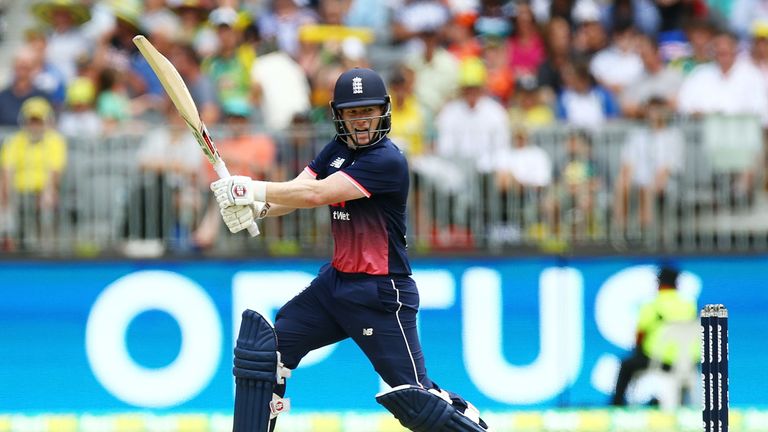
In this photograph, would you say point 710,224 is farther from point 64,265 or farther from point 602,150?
point 64,265

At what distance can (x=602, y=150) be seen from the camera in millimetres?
10961

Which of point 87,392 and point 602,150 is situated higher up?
point 602,150

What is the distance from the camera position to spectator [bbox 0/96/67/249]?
10812 millimetres

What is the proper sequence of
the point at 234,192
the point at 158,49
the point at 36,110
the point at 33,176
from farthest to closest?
the point at 158,49
the point at 36,110
the point at 33,176
the point at 234,192

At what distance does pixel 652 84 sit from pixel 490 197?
2301 mm

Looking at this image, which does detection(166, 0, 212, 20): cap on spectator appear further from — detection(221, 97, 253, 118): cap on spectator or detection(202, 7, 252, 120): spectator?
detection(221, 97, 253, 118): cap on spectator

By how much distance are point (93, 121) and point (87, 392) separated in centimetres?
256

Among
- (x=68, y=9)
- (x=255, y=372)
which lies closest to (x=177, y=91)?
(x=255, y=372)

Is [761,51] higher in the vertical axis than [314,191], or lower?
higher

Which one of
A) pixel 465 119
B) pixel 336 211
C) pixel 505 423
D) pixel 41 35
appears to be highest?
pixel 41 35

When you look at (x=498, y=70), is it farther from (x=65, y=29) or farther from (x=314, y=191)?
(x=314, y=191)

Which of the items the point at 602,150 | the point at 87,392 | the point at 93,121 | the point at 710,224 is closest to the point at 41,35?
the point at 93,121

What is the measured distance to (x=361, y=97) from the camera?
22.4 ft

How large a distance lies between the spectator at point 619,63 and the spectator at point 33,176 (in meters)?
4.89
